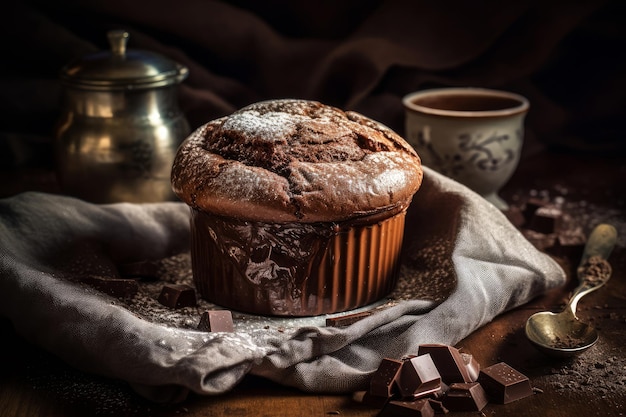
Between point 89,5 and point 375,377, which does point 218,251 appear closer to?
point 375,377

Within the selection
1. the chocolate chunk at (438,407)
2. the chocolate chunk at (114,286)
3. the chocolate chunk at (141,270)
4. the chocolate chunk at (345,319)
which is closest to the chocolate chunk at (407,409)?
the chocolate chunk at (438,407)

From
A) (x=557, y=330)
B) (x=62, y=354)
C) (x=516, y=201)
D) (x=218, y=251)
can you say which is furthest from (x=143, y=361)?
(x=516, y=201)

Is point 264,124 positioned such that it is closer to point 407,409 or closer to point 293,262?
point 293,262

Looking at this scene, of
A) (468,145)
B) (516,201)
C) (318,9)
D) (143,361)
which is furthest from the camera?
(318,9)

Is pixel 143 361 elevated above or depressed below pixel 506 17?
below

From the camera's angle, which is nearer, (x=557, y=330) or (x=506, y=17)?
(x=557, y=330)

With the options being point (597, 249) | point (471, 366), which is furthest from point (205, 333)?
point (597, 249)
